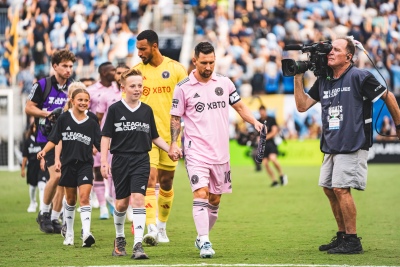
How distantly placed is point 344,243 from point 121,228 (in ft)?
8.16

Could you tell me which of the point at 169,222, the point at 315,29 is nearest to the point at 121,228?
the point at 169,222

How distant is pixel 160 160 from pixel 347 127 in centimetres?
265

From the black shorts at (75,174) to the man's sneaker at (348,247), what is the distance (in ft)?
10.5

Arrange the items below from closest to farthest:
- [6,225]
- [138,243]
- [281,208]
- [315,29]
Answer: [138,243] → [6,225] → [281,208] → [315,29]

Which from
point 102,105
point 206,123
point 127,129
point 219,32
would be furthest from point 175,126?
point 219,32

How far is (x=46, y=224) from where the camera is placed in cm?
1360

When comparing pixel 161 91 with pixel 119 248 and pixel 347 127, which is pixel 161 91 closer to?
pixel 119 248

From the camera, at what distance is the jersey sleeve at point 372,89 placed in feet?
34.7

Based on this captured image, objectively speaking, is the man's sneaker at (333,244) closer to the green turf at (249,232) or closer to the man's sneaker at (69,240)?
the green turf at (249,232)

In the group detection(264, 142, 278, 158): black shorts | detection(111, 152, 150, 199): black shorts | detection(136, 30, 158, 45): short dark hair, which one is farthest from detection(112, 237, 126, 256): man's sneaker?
detection(264, 142, 278, 158): black shorts

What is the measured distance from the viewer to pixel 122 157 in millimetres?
10547

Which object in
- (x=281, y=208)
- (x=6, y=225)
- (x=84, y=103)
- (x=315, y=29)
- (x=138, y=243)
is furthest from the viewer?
(x=315, y=29)

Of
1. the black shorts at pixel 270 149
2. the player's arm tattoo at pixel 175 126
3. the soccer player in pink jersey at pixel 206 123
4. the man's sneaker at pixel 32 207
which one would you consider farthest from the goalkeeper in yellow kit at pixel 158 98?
the black shorts at pixel 270 149

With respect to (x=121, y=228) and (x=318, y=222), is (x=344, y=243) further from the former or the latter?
(x=318, y=222)
